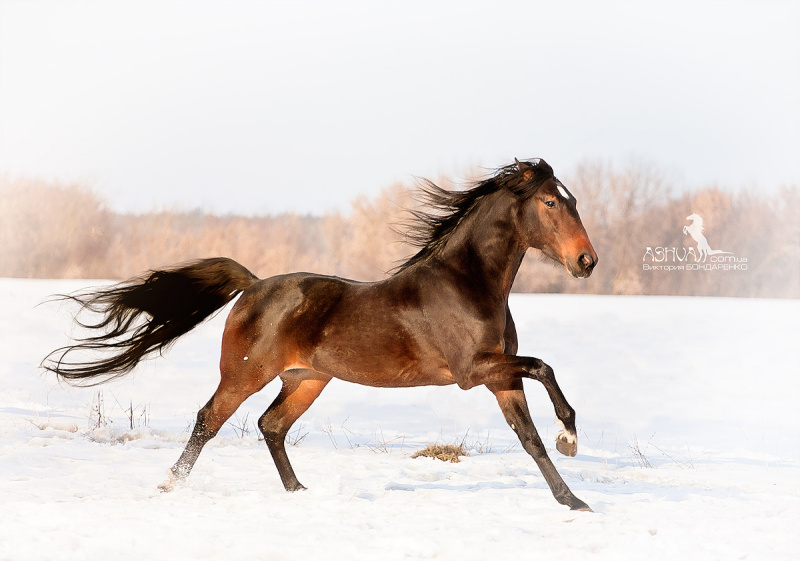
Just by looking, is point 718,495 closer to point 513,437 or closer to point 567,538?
point 567,538

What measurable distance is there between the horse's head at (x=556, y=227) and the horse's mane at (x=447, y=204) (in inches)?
3.6

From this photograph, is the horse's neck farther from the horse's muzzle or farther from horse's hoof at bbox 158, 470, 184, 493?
horse's hoof at bbox 158, 470, 184, 493

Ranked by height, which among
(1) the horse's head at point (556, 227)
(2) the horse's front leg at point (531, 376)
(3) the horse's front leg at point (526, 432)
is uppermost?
(1) the horse's head at point (556, 227)

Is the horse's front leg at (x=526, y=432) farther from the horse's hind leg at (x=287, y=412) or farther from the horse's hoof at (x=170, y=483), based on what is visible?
the horse's hoof at (x=170, y=483)

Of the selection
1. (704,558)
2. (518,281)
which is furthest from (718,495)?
(518,281)

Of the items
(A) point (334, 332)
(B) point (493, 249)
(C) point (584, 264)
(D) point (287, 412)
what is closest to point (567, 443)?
(C) point (584, 264)

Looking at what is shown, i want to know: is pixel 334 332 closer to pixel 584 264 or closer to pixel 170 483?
pixel 170 483

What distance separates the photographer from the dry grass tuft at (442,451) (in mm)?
7121

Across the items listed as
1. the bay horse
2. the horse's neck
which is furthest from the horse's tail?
the horse's neck

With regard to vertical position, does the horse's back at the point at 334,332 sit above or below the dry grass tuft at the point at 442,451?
above

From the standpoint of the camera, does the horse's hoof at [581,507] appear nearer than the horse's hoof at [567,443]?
No

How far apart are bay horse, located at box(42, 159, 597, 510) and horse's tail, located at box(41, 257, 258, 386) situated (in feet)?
0.16

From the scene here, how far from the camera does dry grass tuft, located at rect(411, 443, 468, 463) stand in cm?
712

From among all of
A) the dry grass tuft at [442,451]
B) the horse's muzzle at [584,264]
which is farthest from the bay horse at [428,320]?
the dry grass tuft at [442,451]
